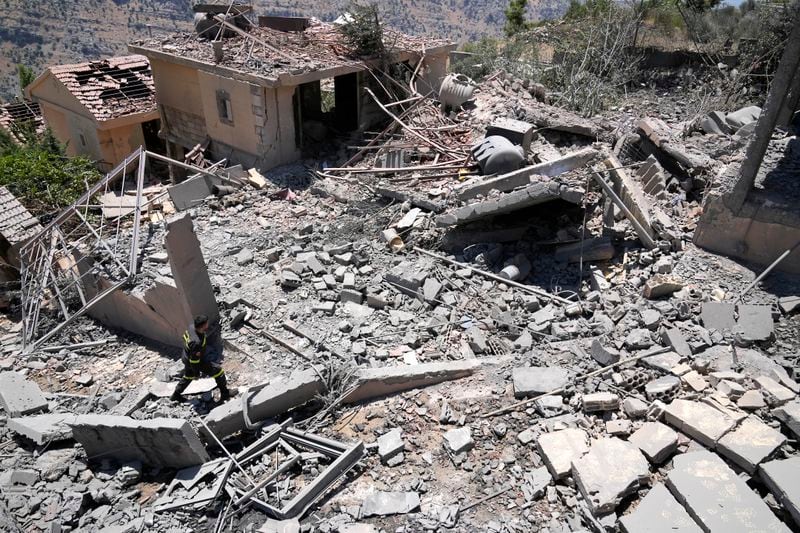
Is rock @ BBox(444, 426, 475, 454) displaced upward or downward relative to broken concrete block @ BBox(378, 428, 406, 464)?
upward

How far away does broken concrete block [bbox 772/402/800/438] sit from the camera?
449cm

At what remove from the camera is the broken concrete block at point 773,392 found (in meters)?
4.82

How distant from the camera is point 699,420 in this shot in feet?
15.4

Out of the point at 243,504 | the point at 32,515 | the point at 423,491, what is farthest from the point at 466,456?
the point at 32,515

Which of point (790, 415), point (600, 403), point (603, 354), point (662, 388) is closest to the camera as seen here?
point (790, 415)

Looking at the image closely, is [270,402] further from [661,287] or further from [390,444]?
[661,287]

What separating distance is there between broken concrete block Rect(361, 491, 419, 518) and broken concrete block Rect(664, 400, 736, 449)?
2.46 m

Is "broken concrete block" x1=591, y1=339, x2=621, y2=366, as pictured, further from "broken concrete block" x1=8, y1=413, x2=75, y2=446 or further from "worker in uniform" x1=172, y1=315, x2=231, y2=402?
"broken concrete block" x1=8, y1=413, x2=75, y2=446

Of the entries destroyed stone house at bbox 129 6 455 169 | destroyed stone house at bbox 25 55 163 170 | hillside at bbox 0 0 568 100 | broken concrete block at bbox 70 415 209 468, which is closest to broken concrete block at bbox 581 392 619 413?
broken concrete block at bbox 70 415 209 468

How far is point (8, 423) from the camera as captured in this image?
246 inches

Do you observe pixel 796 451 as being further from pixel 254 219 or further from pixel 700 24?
pixel 700 24

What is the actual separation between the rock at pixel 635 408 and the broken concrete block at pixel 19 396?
688cm

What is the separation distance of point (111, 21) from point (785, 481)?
9264 centimetres

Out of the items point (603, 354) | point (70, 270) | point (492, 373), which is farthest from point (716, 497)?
point (70, 270)
